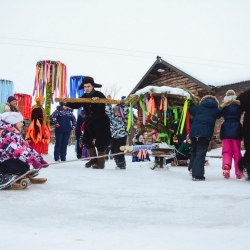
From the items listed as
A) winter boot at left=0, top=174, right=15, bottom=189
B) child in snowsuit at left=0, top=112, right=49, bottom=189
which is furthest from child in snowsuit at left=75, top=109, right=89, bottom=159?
winter boot at left=0, top=174, right=15, bottom=189

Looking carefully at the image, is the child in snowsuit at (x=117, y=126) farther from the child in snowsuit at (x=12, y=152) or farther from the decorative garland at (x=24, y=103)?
the decorative garland at (x=24, y=103)

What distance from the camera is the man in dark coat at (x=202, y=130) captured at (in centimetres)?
536

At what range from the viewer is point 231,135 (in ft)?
17.9

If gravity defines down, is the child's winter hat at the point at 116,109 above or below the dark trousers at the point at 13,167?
above

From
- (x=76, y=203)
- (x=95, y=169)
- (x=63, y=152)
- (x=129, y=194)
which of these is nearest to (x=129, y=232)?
(x=76, y=203)

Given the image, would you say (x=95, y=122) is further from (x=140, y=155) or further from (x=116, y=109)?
(x=140, y=155)

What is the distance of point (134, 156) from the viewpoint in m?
10.5

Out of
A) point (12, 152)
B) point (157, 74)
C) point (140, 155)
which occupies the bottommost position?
point (140, 155)

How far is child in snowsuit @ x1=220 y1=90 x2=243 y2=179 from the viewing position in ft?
17.9

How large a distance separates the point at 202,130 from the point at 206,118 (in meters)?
0.21

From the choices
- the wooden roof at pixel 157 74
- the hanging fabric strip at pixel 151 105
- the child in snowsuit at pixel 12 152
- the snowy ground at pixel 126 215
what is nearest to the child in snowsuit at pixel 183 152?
the hanging fabric strip at pixel 151 105

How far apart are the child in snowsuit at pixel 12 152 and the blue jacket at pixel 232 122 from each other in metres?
2.88

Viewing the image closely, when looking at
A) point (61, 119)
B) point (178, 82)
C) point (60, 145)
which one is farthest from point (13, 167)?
point (178, 82)

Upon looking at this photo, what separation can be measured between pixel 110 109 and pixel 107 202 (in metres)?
4.10
